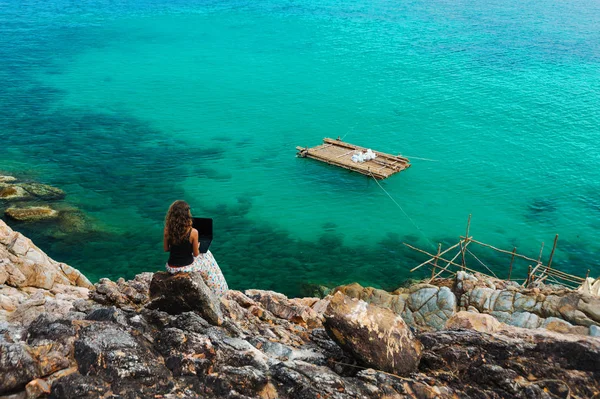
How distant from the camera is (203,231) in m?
13.2

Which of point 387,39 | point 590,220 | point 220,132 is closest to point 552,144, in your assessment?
point 590,220

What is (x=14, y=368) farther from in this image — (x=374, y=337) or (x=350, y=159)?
(x=350, y=159)

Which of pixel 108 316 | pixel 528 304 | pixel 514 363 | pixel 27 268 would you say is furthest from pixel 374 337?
pixel 528 304

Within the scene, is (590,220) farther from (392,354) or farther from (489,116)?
(392,354)

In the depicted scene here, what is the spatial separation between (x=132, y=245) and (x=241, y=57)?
48.0 meters

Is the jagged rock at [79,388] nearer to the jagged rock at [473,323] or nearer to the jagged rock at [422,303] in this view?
the jagged rock at [473,323]

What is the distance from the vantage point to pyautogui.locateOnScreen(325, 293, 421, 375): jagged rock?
1062cm

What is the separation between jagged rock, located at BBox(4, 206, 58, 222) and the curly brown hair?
87.0 ft

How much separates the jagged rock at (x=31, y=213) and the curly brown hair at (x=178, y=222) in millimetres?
26525

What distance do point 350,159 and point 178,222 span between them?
33.3 meters

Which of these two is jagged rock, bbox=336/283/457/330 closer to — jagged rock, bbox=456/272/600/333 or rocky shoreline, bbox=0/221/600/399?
jagged rock, bbox=456/272/600/333

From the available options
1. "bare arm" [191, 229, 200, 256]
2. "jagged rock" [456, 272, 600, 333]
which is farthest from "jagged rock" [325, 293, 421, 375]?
"jagged rock" [456, 272, 600, 333]

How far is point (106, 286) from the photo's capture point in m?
15.1

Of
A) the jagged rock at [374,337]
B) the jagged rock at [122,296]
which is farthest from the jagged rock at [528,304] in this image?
the jagged rock at [122,296]
